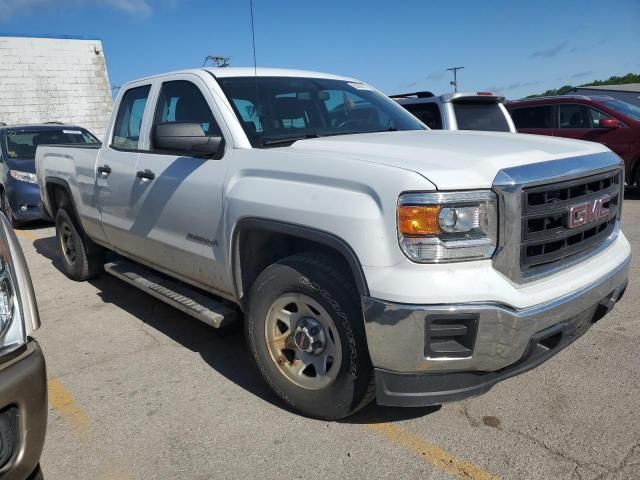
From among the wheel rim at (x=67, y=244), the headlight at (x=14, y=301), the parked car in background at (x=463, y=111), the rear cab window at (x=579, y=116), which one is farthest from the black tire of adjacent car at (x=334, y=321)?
the rear cab window at (x=579, y=116)

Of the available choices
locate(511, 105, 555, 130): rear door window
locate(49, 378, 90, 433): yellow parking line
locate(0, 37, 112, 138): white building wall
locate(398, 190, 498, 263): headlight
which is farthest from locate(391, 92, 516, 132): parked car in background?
locate(0, 37, 112, 138): white building wall

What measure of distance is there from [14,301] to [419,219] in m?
1.60

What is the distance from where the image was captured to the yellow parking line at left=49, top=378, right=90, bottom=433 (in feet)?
10.1

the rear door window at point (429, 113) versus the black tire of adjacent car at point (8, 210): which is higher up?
the rear door window at point (429, 113)

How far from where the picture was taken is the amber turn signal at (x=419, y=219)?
7.61 ft

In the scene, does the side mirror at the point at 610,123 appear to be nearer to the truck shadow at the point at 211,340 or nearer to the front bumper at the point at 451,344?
the truck shadow at the point at 211,340

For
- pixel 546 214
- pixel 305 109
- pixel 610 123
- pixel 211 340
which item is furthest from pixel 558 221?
pixel 610 123

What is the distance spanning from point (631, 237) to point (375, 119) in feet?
14.6

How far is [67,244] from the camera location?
607 centimetres

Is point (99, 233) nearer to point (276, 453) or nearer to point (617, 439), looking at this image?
point (276, 453)

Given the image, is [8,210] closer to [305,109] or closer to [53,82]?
[305,109]

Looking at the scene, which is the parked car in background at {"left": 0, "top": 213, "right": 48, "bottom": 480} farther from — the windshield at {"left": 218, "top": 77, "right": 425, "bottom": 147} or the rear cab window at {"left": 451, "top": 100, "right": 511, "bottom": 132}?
the rear cab window at {"left": 451, "top": 100, "right": 511, "bottom": 132}

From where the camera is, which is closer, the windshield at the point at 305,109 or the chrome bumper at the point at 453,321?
the chrome bumper at the point at 453,321

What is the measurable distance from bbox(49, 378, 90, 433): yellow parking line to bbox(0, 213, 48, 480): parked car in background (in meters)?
1.13
